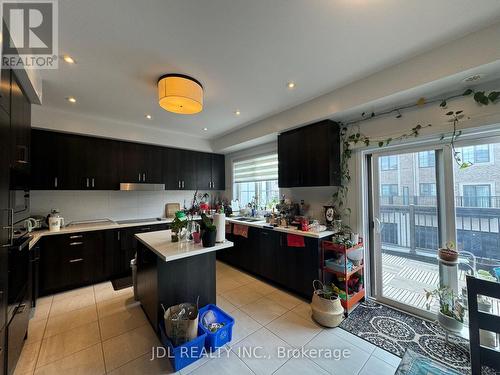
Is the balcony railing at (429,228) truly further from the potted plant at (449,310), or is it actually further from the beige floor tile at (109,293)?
the beige floor tile at (109,293)

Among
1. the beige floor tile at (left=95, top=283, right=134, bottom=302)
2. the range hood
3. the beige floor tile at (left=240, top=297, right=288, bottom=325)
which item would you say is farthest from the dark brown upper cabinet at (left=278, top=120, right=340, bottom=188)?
the beige floor tile at (left=95, top=283, right=134, bottom=302)

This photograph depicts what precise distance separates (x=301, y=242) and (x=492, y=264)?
69.9 inches

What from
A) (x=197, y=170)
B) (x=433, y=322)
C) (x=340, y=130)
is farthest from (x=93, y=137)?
(x=433, y=322)

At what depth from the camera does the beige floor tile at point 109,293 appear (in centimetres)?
264

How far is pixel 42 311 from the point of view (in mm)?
2328

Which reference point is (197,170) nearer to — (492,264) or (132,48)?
(132,48)

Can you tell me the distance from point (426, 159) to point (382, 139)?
0.50 m

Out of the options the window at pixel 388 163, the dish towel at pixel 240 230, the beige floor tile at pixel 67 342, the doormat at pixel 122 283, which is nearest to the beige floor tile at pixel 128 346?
the beige floor tile at pixel 67 342

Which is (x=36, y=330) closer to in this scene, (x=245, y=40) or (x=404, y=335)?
(x=245, y=40)

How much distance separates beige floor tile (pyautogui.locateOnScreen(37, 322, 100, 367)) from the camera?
5.55ft

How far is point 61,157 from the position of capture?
9.84 ft

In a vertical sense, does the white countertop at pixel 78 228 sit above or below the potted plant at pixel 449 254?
above

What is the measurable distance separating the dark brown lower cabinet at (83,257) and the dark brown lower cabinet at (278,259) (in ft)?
6.05

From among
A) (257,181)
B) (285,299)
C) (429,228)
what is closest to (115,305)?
(285,299)
